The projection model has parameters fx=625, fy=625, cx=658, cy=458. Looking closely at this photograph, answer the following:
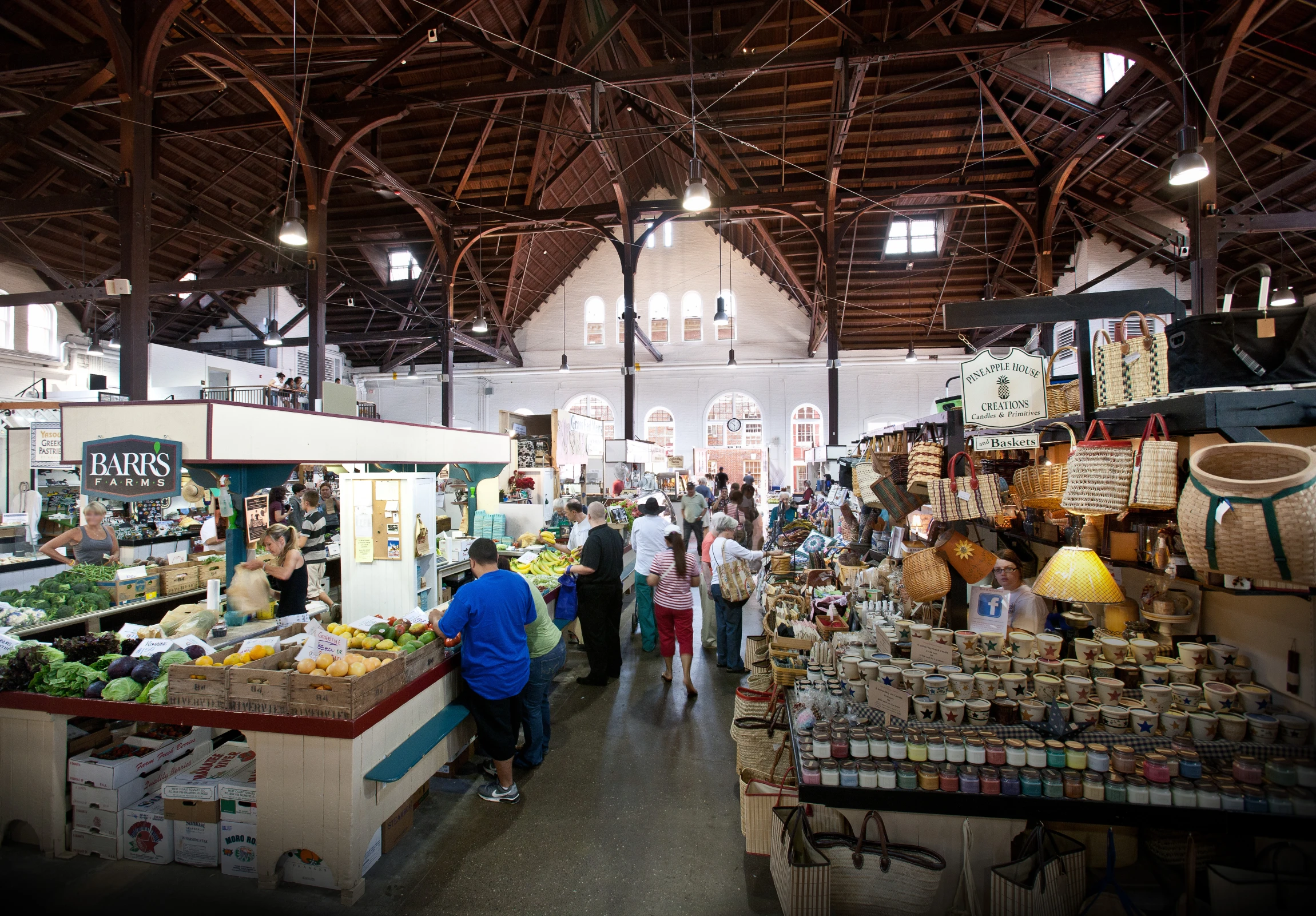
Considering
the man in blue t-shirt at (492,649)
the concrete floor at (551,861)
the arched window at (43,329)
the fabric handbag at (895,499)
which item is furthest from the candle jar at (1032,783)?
the arched window at (43,329)

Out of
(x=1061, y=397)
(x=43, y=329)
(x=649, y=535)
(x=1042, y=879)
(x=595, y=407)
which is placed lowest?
(x=1042, y=879)

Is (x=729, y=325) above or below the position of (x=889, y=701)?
above

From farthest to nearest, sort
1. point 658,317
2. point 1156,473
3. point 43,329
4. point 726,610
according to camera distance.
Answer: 1. point 658,317
2. point 43,329
3. point 726,610
4. point 1156,473

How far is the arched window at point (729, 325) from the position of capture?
62.0 feet

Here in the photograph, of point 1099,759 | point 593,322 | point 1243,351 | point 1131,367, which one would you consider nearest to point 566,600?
point 1099,759

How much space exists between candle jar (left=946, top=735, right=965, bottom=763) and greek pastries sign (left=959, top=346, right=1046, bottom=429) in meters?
1.51

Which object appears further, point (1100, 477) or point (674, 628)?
point (674, 628)

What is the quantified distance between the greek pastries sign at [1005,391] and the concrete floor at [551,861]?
2608mm

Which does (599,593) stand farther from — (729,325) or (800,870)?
(729,325)

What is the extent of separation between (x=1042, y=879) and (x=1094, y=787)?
0.42 meters

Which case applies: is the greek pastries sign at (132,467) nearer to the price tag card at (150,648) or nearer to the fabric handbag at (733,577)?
the price tag card at (150,648)

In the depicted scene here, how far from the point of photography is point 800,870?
103 inches

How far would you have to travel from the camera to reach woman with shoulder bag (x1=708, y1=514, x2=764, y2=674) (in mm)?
5961

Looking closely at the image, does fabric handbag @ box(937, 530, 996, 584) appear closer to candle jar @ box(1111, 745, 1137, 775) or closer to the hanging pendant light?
candle jar @ box(1111, 745, 1137, 775)
